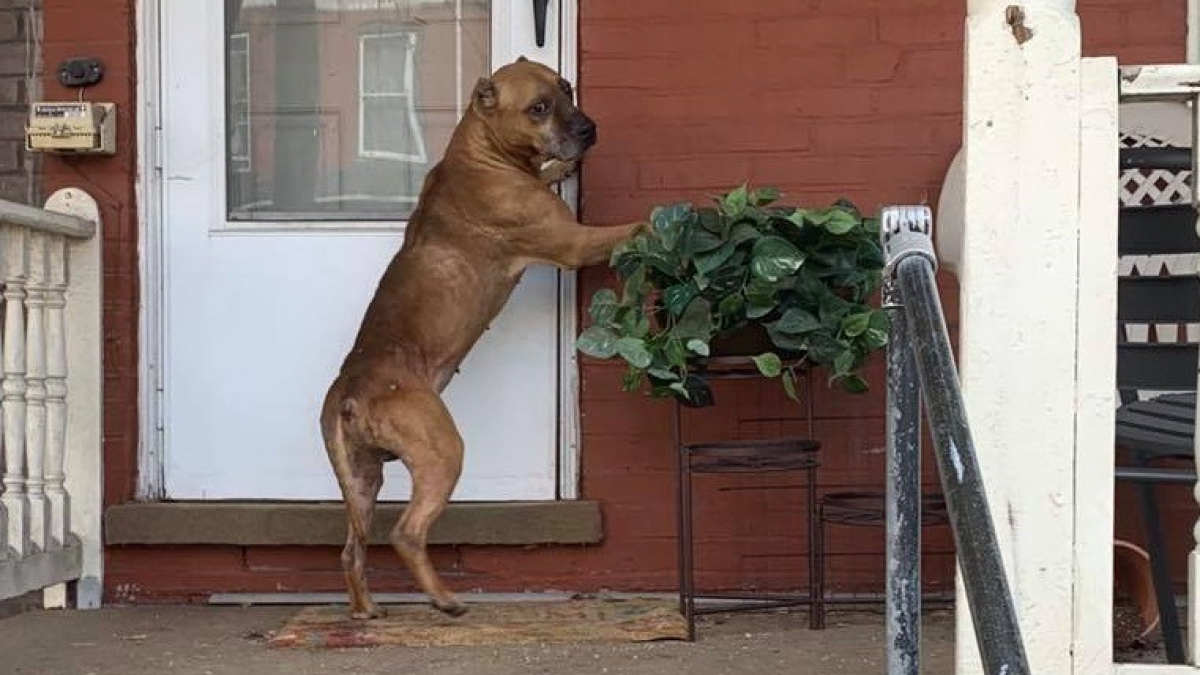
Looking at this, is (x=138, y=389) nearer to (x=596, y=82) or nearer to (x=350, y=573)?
(x=350, y=573)

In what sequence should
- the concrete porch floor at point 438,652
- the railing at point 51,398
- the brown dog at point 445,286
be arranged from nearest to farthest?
the concrete porch floor at point 438,652, the brown dog at point 445,286, the railing at point 51,398

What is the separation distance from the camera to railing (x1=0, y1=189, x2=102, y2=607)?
479cm

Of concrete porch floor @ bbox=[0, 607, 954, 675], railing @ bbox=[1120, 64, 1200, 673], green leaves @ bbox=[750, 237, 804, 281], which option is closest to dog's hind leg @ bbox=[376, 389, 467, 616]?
concrete porch floor @ bbox=[0, 607, 954, 675]

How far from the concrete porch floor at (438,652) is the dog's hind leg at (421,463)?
0.27 m

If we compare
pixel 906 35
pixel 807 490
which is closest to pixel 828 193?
pixel 906 35

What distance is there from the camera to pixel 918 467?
2617mm

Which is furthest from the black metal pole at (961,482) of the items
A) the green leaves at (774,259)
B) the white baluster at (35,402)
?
the white baluster at (35,402)

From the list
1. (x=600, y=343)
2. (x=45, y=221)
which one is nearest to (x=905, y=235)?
(x=600, y=343)

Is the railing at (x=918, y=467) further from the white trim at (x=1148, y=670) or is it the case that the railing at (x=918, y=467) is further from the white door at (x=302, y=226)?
the white door at (x=302, y=226)

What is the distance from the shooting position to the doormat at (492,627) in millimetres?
4582

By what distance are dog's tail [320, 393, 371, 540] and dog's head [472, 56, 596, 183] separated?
93cm

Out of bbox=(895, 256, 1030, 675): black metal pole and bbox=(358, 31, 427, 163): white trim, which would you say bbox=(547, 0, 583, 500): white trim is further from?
bbox=(895, 256, 1030, 675): black metal pole

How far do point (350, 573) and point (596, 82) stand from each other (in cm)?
170

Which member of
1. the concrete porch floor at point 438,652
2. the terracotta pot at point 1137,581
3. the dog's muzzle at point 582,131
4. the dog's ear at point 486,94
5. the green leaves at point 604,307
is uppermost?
the dog's ear at point 486,94
